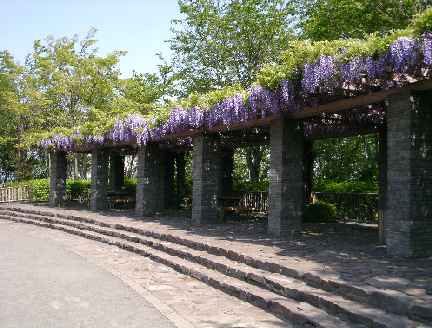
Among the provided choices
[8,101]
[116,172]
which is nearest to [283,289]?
[116,172]

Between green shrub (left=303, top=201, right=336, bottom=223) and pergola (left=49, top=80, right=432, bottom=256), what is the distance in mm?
1925

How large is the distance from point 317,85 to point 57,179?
1519 cm

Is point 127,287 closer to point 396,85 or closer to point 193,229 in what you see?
point 193,229

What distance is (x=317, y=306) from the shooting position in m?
5.28

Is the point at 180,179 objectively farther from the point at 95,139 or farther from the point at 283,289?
the point at 283,289

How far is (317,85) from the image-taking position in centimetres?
771

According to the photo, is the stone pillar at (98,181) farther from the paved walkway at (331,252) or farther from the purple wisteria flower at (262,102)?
the purple wisteria flower at (262,102)

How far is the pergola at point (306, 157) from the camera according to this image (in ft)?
23.0

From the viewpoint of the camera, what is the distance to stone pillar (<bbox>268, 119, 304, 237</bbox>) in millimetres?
9719

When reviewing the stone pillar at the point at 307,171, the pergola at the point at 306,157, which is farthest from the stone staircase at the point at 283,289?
the stone pillar at the point at 307,171

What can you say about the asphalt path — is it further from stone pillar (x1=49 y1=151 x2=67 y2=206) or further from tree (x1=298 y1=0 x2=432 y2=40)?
tree (x1=298 y1=0 x2=432 y2=40)

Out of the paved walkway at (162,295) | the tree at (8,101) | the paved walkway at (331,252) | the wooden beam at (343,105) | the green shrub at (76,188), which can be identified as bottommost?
the paved walkway at (162,295)

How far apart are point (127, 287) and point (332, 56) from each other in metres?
4.67

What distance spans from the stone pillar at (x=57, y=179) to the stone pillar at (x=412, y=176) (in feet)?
52.1
